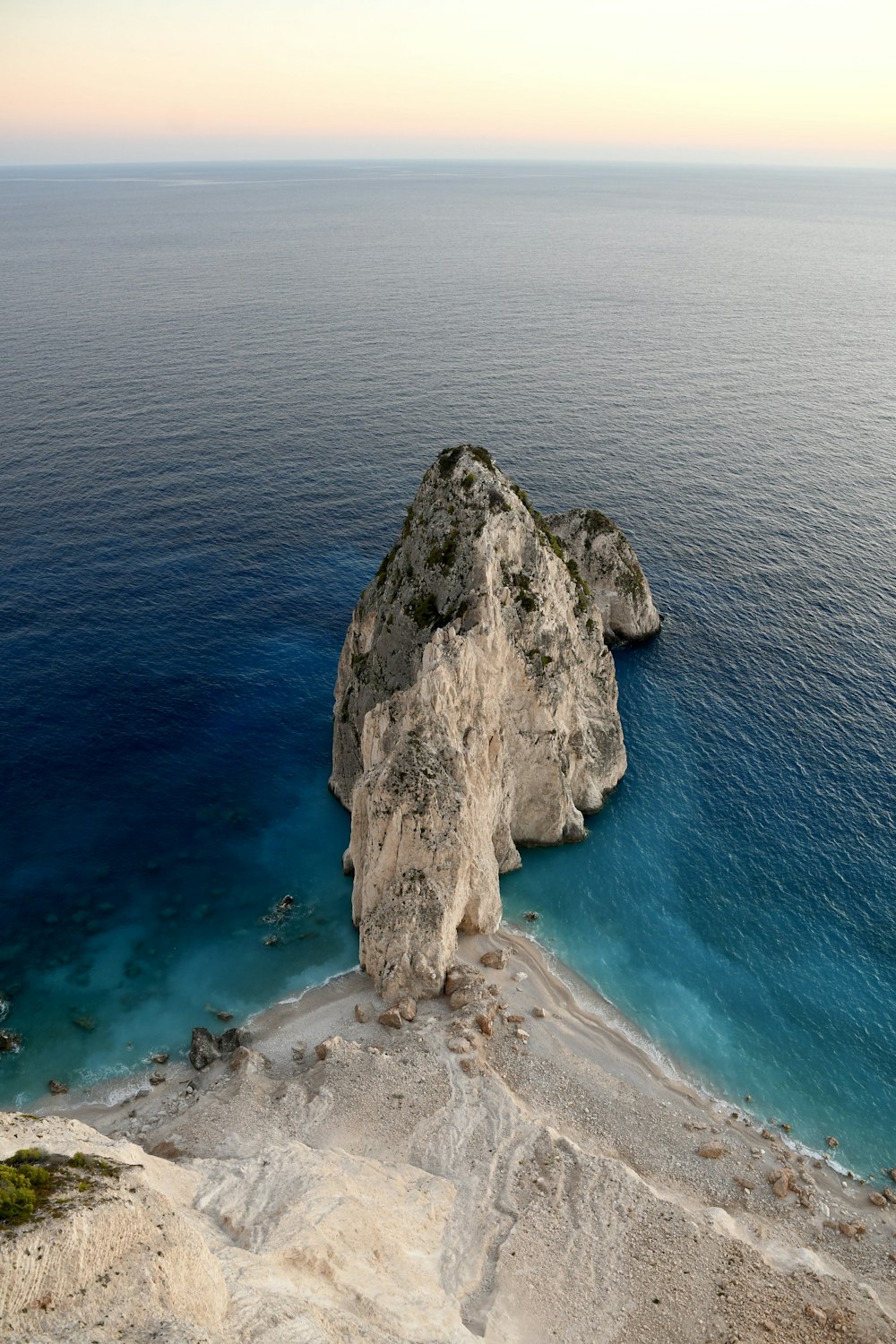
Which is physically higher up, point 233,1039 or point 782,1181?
point 233,1039

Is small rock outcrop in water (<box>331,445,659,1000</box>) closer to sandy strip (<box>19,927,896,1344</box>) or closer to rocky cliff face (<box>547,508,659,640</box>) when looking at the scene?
sandy strip (<box>19,927,896,1344</box>)

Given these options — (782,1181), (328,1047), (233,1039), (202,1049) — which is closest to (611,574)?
(328,1047)

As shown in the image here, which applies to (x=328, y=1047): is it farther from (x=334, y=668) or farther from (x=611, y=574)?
(x=611, y=574)

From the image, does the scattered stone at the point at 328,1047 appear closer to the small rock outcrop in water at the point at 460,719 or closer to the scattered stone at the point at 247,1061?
the scattered stone at the point at 247,1061

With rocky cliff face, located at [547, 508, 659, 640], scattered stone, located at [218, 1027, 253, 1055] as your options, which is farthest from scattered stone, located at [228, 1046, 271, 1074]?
rocky cliff face, located at [547, 508, 659, 640]

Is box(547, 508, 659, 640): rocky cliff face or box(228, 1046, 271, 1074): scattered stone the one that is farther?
box(547, 508, 659, 640): rocky cliff face

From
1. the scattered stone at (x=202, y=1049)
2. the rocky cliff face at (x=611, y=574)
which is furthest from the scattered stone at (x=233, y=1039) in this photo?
the rocky cliff face at (x=611, y=574)

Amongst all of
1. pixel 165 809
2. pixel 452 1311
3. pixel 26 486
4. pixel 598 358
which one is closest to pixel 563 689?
pixel 165 809
